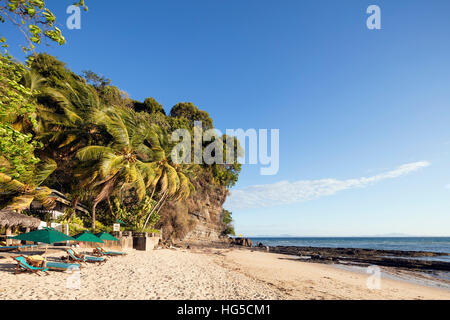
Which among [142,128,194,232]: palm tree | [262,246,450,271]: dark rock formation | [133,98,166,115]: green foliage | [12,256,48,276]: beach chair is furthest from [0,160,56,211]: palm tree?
[133,98,166,115]: green foliage

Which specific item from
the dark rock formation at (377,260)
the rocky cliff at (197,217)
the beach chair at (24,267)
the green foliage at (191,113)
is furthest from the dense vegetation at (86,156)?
the green foliage at (191,113)

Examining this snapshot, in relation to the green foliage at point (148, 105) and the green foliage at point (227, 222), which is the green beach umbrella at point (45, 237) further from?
the green foliage at point (227, 222)

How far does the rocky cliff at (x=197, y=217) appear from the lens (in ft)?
92.6

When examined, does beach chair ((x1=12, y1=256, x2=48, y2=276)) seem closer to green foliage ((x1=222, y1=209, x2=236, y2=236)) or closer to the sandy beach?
the sandy beach

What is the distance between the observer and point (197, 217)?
3631 centimetres

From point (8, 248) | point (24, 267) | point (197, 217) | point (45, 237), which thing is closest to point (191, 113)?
point (197, 217)

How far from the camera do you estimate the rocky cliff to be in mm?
28219

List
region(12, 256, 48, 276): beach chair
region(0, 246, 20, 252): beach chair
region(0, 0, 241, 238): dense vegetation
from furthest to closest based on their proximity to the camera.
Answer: region(0, 0, 241, 238): dense vegetation → region(0, 246, 20, 252): beach chair → region(12, 256, 48, 276): beach chair

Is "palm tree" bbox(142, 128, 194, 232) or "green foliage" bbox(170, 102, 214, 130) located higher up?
"green foliage" bbox(170, 102, 214, 130)

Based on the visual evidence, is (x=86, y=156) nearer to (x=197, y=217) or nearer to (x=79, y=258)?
(x=79, y=258)
